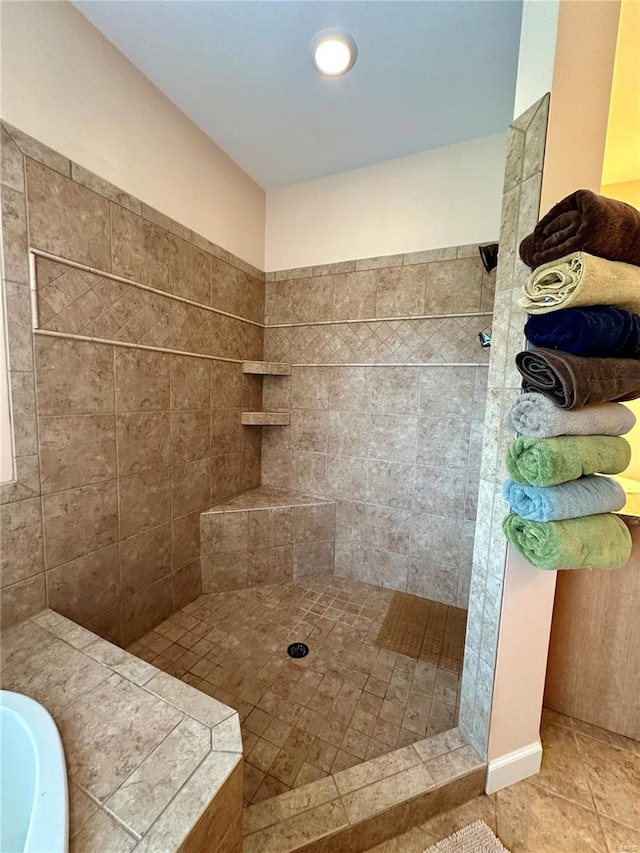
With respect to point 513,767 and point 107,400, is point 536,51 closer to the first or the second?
point 107,400

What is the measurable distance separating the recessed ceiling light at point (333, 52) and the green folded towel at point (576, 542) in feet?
6.12

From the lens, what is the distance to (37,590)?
1221 millimetres

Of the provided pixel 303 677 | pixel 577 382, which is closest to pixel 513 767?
pixel 303 677

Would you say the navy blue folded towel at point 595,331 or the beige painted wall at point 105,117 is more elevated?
the beige painted wall at point 105,117

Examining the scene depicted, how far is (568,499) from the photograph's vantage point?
0.81 metres

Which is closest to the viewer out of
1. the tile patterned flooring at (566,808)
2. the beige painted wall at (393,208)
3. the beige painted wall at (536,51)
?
the beige painted wall at (536,51)

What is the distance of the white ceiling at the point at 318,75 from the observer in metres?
1.19

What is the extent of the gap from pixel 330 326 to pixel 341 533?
1.42 m

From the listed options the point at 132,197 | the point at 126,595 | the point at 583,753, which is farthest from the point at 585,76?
the point at 126,595

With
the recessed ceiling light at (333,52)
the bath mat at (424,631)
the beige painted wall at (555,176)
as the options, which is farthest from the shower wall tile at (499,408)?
the recessed ceiling light at (333,52)

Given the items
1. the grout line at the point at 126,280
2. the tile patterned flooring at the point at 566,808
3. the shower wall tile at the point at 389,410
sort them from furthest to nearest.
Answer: the shower wall tile at the point at 389,410, the grout line at the point at 126,280, the tile patterned flooring at the point at 566,808

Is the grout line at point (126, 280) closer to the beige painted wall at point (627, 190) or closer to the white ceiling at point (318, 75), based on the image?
the white ceiling at point (318, 75)

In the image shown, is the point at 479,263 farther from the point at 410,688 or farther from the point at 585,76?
the point at 410,688

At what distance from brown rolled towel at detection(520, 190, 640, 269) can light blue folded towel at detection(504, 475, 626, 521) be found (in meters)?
0.56
